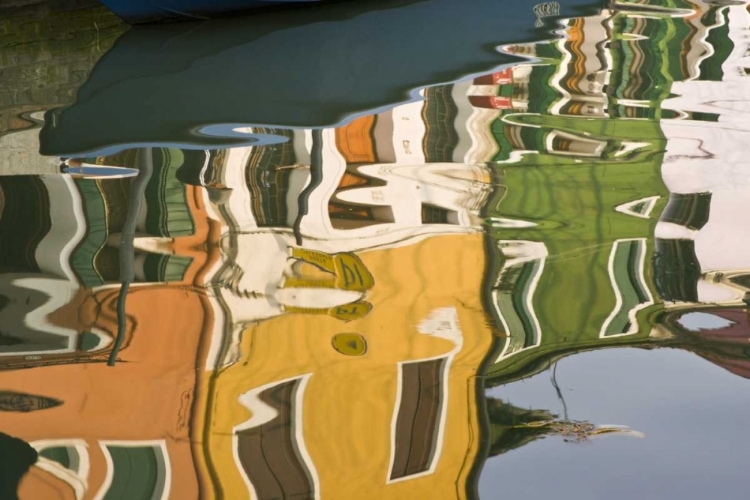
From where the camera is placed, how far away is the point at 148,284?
2.44m

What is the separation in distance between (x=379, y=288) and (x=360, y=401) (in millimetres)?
509

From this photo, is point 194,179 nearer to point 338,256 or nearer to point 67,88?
point 338,256

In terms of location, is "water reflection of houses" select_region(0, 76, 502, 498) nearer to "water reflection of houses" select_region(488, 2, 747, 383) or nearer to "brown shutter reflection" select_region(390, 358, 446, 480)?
"brown shutter reflection" select_region(390, 358, 446, 480)

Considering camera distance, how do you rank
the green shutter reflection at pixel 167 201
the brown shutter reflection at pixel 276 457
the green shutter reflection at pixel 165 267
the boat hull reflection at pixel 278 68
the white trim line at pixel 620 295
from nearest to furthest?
the brown shutter reflection at pixel 276 457 < the white trim line at pixel 620 295 < the green shutter reflection at pixel 165 267 < the green shutter reflection at pixel 167 201 < the boat hull reflection at pixel 278 68

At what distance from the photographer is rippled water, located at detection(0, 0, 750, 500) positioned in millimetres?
1727

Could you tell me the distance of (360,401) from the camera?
191 cm

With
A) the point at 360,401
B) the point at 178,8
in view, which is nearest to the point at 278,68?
the point at 178,8

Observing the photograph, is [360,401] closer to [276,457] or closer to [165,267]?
[276,457]

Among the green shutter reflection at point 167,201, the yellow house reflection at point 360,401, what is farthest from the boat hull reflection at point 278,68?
the yellow house reflection at point 360,401

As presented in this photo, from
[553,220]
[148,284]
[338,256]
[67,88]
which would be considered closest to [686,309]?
[553,220]

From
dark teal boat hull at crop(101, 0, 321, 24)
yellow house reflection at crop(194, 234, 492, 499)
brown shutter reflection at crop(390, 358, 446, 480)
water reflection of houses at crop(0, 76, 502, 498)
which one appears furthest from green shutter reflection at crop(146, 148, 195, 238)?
dark teal boat hull at crop(101, 0, 321, 24)

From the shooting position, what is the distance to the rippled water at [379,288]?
1727mm

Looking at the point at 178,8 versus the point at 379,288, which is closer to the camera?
the point at 379,288

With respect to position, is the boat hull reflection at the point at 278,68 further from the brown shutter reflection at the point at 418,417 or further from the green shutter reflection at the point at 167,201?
the brown shutter reflection at the point at 418,417
